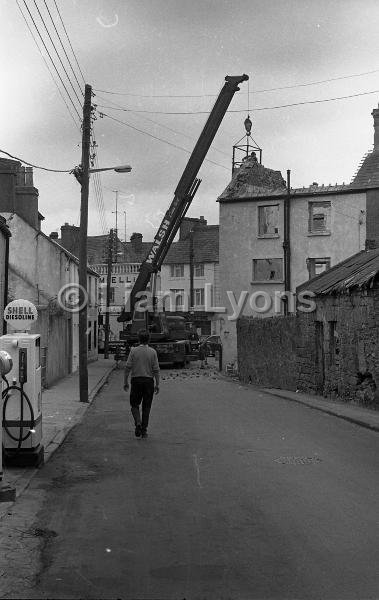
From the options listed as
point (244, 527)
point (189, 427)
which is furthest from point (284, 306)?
point (244, 527)

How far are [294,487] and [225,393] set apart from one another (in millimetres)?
14242

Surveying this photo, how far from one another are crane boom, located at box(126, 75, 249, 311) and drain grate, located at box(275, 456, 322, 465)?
2114cm

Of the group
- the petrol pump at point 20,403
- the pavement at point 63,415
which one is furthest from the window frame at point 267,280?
the petrol pump at point 20,403

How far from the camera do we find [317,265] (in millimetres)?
38156

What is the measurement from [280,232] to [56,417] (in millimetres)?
25210

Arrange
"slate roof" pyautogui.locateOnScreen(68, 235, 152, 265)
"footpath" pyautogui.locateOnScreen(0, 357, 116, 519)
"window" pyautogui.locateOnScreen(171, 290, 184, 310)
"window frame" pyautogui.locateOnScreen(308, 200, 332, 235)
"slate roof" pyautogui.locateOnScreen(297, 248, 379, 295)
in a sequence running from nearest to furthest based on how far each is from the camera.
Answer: "footpath" pyautogui.locateOnScreen(0, 357, 116, 519), "slate roof" pyautogui.locateOnScreen(297, 248, 379, 295), "window frame" pyautogui.locateOnScreen(308, 200, 332, 235), "window" pyautogui.locateOnScreen(171, 290, 184, 310), "slate roof" pyautogui.locateOnScreen(68, 235, 152, 265)

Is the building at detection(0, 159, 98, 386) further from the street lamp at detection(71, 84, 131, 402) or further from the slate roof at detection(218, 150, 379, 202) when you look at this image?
the slate roof at detection(218, 150, 379, 202)

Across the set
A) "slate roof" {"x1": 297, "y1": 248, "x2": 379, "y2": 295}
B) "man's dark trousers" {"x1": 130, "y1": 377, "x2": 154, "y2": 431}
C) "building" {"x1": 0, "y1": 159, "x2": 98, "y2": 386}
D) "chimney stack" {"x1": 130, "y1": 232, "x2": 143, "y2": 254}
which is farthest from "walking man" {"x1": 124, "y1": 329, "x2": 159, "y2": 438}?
"chimney stack" {"x1": 130, "y1": 232, "x2": 143, "y2": 254}

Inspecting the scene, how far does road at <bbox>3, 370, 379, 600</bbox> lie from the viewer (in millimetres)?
4922

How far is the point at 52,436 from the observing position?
1209 centimetres

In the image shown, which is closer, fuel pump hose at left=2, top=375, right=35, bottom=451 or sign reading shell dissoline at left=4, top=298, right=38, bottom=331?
fuel pump hose at left=2, top=375, right=35, bottom=451

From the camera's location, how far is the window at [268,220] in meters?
38.8

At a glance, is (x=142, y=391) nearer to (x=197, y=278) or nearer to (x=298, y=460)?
(x=298, y=460)

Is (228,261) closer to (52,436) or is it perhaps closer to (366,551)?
(52,436)
